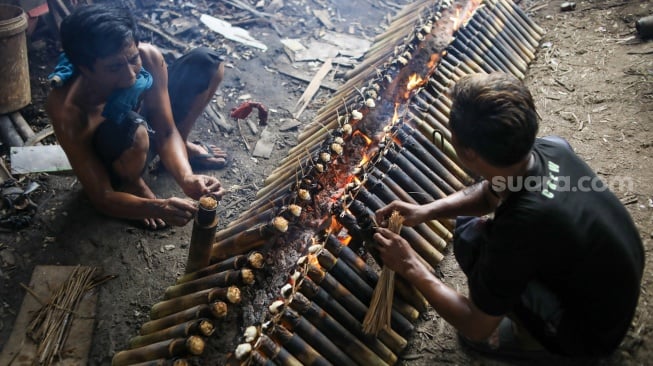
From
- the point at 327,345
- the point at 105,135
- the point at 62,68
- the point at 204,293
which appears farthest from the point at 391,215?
the point at 62,68

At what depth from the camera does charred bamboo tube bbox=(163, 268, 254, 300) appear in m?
3.09

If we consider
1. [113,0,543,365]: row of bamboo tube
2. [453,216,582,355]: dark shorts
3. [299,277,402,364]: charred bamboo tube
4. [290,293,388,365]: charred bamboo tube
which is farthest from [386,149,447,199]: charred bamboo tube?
[290,293,388,365]: charred bamboo tube

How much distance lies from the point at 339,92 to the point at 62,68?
3013mm

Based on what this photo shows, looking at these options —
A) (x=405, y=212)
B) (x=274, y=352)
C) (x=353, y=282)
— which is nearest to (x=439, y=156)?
(x=405, y=212)

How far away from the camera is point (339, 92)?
5.84 metres

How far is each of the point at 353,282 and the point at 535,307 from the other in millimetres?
1184

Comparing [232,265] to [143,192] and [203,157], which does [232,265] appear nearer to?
[143,192]

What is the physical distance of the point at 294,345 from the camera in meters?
3.05

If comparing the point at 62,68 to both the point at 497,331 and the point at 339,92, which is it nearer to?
the point at 339,92

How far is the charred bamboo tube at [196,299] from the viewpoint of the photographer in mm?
3002

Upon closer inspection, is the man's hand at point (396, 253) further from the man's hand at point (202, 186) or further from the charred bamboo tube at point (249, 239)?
the man's hand at point (202, 186)

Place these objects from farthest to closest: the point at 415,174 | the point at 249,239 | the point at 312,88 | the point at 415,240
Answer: the point at 312,88 < the point at 415,174 < the point at 415,240 < the point at 249,239

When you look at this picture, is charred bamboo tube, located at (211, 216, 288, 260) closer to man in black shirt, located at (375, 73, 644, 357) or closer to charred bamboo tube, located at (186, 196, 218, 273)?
charred bamboo tube, located at (186, 196, 218, 273)

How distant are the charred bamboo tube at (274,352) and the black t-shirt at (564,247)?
1186 millimetres
